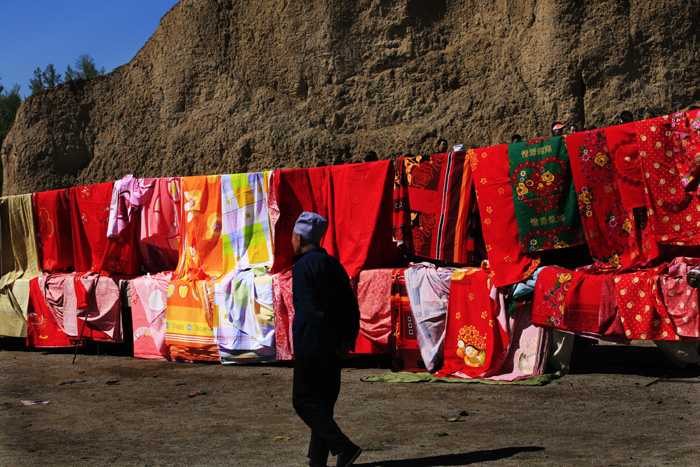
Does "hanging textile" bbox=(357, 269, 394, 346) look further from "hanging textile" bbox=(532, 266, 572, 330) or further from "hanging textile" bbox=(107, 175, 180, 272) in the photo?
"hanging textile" bbox=(107, 175, 180, 272)

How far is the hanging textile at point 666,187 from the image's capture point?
19.2 feet

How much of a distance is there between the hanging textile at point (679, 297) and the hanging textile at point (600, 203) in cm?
37

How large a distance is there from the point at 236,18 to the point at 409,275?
1378 centimetres

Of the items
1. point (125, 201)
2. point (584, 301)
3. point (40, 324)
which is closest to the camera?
point (584, 301)

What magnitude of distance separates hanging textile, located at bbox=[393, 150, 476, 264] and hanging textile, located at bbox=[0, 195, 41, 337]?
6.02 meters

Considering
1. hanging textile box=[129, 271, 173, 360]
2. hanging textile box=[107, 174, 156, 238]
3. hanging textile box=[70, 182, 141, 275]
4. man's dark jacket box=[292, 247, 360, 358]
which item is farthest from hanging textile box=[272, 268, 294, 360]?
man's dark jacket box=[292, 247, 360, 358]

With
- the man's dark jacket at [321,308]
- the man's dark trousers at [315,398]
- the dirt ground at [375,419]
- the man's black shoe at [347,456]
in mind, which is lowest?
the dirt ground at [375,419]

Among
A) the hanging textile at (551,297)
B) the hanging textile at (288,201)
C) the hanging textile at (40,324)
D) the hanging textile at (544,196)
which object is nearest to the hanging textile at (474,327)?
the hanging textile at (551,297)

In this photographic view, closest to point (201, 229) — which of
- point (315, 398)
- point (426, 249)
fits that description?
point (426, 249)

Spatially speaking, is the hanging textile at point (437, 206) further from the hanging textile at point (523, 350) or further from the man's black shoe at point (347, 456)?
the man's black shoe at point (347, 456)

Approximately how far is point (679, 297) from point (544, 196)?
145 cm

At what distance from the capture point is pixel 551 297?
20.7 ft

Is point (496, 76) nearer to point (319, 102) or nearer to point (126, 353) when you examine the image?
point (319, 102)

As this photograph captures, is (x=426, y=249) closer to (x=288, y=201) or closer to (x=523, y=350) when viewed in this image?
(x=523, y=350)
